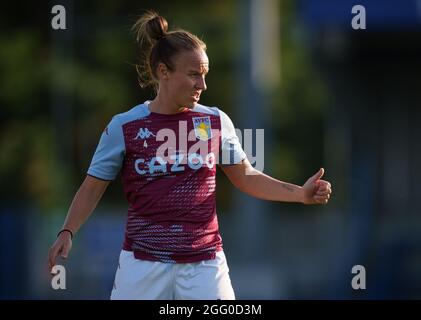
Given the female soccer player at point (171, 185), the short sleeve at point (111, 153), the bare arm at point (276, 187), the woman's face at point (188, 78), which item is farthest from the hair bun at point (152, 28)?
the bare arm at point (276, 187)

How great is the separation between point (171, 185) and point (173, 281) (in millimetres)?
534

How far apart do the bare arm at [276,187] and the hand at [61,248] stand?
39.1 inches

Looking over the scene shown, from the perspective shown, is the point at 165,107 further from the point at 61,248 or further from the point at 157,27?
the point at 61,248

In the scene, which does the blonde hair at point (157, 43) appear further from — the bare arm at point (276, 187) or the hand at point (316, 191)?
the hand at point (316, 191)

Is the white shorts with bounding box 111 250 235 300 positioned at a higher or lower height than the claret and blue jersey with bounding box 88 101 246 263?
lower

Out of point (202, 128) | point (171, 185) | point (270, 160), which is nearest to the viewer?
point (171, 185)

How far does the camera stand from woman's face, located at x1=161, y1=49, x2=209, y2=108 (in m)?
6.45

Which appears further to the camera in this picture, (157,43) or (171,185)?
(157,43)

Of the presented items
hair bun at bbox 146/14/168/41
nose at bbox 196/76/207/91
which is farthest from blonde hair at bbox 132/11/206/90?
nose at bbox 196/76/207/91

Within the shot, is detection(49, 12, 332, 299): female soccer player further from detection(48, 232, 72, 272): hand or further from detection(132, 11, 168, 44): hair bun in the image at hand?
detection(132, 11, 168, 44): hair bun

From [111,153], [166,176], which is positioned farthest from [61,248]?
[166,176]

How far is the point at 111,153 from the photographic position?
6.46 meters

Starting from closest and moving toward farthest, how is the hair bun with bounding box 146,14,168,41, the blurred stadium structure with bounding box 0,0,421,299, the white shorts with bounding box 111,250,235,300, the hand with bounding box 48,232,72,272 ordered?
the white shorts with bounding box 111,250,235,300 < the hand with bounding box 48,232,72,272 < the hair bun with bounding box 146,14,168,41 < the blurred stadium structure with bounding box 0,0,421,299
